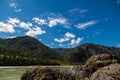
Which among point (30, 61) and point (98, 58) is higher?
point (30, 61)

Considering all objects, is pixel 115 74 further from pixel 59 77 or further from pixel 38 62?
pixel 38 62

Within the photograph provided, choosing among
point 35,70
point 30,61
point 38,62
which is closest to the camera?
point 35,70

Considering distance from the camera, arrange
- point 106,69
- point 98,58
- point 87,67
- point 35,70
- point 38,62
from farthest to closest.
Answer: point 38,62 → point 98,58 → point 87,67 → point 35,70 → point 106,69

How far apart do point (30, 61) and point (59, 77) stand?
528ft

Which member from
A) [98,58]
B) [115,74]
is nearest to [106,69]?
[115,74]

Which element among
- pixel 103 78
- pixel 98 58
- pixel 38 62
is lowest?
pixel 103 78

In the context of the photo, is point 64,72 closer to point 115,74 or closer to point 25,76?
point 25,76

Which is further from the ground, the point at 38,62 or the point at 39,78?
the point at 38,62

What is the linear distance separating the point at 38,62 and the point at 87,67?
554ft

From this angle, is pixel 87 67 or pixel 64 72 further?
pixel 87 67

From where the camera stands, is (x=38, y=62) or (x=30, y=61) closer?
(x=30, y=61)

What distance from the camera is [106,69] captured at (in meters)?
17.2

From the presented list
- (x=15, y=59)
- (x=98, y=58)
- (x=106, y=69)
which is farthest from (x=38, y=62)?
(x=106, y=69)

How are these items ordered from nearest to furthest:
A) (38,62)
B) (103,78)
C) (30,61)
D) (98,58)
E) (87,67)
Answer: (103,78) < (87,67) < (98,58) < (30,61) < (38,62)
